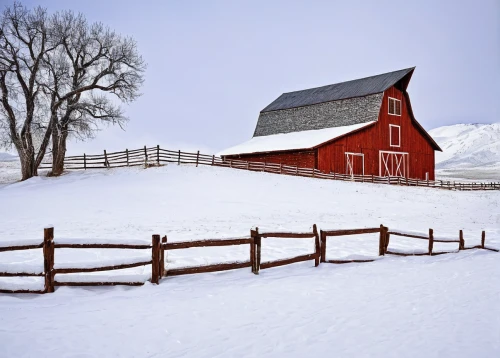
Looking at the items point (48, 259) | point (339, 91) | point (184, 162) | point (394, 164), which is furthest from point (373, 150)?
point (48, 259)

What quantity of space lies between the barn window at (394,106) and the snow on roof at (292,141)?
320 cm

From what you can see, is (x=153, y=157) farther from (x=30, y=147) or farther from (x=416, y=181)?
(x=416, y=181)

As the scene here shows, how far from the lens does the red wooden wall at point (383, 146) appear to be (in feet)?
109

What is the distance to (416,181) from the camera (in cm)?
3509

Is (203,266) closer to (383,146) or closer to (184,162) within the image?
(184,162)

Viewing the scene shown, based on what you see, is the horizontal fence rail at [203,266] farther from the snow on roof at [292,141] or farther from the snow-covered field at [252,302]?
the snow on roof at [292,141]

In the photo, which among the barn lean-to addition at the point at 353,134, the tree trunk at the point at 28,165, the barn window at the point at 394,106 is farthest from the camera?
the barn window at the point at 394,106

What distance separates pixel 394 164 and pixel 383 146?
2.02 m

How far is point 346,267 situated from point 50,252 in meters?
6.87

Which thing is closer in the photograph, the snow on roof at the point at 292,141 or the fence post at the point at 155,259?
the fence post at the point at 155,259

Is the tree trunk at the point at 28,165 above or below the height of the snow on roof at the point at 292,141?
below

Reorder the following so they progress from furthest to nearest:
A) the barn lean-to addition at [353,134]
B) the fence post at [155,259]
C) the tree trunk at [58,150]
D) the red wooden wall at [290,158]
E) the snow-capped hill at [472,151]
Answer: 1. the snow-capped hill at [472,151]
2. the barn lean-to addition at [353,134]
3. the red wooden wall at [290,158]
4. the tree trunk at [58,150]
5. the fence post at [155,259]

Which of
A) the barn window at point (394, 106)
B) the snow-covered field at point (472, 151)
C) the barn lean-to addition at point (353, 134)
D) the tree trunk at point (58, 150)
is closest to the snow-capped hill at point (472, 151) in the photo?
the snow-covered field at point (472, 151)

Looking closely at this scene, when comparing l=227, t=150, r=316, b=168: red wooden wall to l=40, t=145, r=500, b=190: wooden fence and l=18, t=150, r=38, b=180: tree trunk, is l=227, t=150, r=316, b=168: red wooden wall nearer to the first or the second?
l=40, t=145, r=500, b=190: wooden fence
